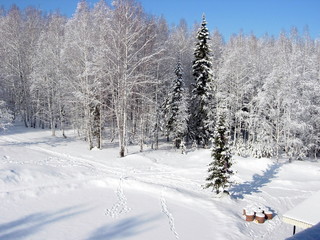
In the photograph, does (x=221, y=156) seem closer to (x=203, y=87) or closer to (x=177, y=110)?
(x=177, y=110)

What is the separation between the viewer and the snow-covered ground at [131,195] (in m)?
10.5

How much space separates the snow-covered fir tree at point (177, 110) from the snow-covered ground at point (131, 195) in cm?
558

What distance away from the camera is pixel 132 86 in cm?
2134

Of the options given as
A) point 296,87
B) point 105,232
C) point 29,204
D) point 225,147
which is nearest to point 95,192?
point 29,204

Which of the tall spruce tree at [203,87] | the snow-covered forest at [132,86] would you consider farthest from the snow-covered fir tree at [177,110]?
the tall spruce tree at [203,87]

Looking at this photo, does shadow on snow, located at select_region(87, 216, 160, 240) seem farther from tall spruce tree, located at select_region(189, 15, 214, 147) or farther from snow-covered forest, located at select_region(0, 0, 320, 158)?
tall spruce tree, located at select_region(189, 15, 214, 147)

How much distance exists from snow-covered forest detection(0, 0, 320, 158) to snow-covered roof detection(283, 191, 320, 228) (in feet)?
41.9

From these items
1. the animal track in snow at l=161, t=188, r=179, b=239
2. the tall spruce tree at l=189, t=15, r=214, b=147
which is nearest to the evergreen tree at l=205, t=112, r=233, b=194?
the animal track in snow at l=161, t=188, r=179, b=239

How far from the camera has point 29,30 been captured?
34.8m

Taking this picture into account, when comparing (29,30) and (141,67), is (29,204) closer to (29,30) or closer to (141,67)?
(141,67)

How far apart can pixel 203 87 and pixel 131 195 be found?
17339 millimetres

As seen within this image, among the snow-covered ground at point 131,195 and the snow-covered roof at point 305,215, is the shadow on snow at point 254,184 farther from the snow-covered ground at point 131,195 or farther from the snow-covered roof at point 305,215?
the snow-covered roof at point 305,215

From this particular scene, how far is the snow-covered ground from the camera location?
34.6ft

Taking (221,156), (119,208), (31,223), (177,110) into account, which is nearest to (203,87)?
(177,110)
